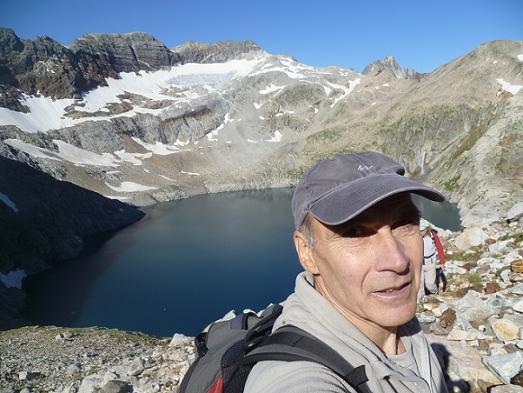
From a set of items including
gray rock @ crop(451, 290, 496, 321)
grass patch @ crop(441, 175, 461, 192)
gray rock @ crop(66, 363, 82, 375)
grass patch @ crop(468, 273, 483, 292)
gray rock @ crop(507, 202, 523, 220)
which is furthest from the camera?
grass patch @ crop(441, 175, 461, 192)

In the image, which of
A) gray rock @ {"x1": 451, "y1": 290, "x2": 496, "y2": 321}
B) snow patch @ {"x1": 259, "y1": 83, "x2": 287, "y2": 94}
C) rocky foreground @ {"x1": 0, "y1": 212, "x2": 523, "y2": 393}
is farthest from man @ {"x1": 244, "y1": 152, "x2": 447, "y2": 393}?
snow patch @ {"x1": 259, "y1": 83, "x2": 287, "y2": 94}

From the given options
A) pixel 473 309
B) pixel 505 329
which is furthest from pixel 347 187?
pixel 473 309

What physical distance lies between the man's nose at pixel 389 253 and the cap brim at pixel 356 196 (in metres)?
0.24

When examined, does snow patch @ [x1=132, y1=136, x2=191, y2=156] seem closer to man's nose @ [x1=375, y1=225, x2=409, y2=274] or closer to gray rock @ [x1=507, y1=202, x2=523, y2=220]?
gray rock @ [x1=507, y1=202, x2=523, y2=220]

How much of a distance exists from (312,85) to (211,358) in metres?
187

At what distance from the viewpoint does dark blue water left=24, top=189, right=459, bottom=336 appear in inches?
Answer: 1405

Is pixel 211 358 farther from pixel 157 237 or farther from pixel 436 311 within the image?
pixel 157 237

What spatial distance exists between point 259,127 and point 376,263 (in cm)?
16920

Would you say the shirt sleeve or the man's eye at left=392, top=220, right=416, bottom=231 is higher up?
the man's eye at left=392, top=220, right=416, bottom=231

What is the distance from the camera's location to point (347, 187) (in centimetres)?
207

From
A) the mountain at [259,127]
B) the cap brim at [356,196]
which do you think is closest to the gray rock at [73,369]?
the cap brim at [356,196]

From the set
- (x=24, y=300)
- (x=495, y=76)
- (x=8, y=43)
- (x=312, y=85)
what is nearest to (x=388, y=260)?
(x=24, y=300)

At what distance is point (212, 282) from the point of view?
42688mm

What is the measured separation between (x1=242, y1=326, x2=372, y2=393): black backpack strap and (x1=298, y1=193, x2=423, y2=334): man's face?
1.31ft
